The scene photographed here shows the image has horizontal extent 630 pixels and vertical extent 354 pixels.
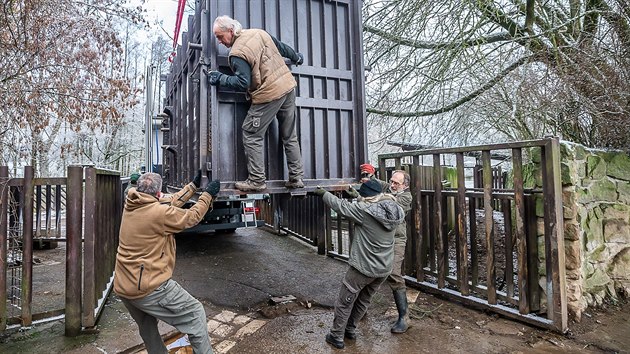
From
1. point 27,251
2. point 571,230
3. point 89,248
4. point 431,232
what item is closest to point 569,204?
point 571,230

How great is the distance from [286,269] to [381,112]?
383 cm

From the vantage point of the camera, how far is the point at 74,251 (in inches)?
134

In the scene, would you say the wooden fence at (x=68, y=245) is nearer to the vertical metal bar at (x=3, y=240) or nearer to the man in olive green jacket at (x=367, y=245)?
the vertical metal bar at (x=3, y=240)

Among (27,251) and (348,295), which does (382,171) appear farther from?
(27,251)

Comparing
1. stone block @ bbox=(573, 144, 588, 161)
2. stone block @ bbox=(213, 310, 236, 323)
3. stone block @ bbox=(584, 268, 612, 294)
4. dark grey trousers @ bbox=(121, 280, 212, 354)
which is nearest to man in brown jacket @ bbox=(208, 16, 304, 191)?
dark grey trousers @ bbox=(121, 280, 212, 354)

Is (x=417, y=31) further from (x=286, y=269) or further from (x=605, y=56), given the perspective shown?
(x=286, y=269)

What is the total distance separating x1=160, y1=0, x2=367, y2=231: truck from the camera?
3.62 m

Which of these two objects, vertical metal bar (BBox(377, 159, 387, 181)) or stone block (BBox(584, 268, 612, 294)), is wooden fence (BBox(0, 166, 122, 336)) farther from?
stone block (BBox(584, 268, 612, 294))

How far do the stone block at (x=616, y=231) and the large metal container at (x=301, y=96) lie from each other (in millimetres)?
3075

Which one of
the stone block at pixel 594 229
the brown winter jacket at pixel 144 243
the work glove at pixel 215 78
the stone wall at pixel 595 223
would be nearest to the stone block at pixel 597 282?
the stone wall at pixel 595 223

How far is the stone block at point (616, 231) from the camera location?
4465 mm

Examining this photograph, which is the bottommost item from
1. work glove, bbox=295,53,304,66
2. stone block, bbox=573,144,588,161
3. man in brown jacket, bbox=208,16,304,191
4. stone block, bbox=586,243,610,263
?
stone block, bbox=586,243,610,263

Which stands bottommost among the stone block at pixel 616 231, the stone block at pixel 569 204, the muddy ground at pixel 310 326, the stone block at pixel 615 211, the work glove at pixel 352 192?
the muddy ground at pixel 310 326

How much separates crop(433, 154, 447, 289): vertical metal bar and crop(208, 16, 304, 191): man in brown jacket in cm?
196
